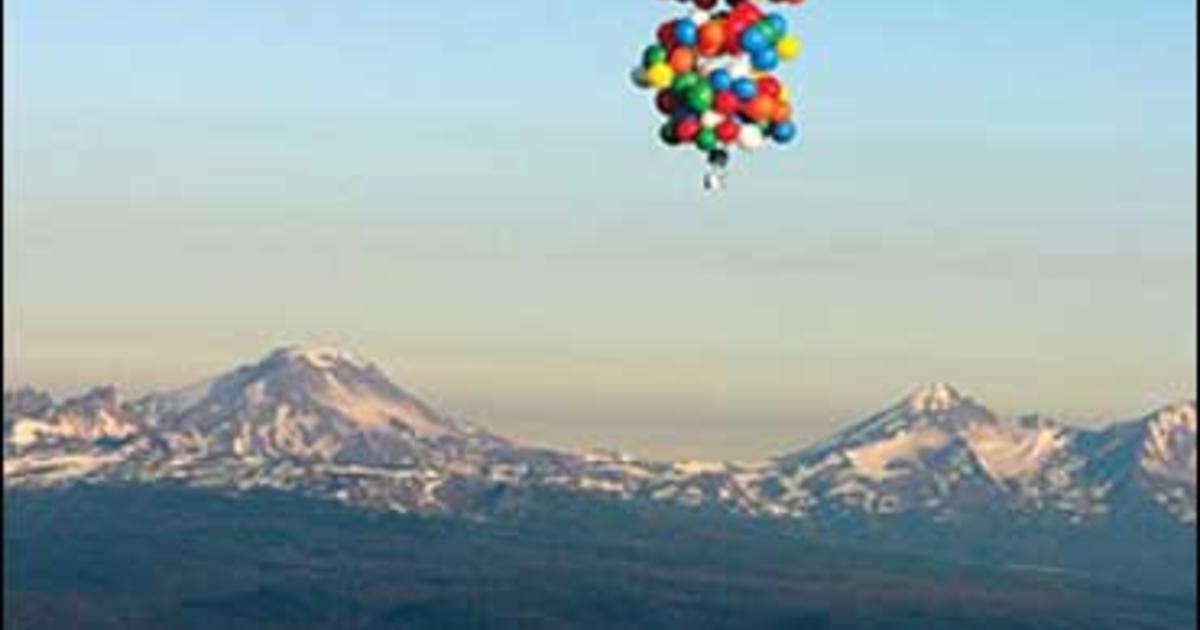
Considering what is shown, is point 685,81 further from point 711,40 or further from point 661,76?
point 711,40

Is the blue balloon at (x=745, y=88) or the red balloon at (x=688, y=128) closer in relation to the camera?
the blue balloon at (x=745, y=88)

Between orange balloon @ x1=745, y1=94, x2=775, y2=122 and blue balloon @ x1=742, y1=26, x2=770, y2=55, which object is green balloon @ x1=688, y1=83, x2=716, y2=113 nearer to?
orange balloon @ x1=745, y1=94, x2=775, y2=122

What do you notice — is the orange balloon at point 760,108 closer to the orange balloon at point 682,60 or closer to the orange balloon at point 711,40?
the orange balloon at point 711,40

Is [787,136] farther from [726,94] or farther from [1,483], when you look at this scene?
[1,483]

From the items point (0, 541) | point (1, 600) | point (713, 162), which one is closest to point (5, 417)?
point (1, 600)

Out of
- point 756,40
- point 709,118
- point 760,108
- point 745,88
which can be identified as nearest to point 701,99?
point 709,118
